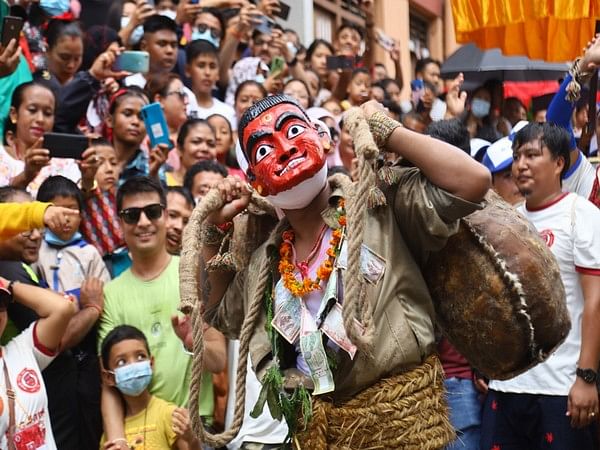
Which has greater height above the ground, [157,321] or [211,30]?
[211,30]

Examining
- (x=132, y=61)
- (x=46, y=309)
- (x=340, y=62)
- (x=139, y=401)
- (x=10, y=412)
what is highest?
(x=132, y=61)

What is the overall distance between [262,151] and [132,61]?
14.0 ft

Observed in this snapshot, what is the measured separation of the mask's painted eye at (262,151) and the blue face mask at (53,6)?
472 cm

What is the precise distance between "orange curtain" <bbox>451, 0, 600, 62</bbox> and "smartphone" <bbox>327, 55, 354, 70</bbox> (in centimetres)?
278

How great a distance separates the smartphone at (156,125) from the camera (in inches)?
256

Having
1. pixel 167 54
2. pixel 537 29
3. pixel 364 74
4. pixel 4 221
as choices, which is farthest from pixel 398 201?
pixel 364 74

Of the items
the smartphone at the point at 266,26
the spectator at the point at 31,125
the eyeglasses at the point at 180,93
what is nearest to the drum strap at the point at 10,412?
the spectator at the point at 31,125

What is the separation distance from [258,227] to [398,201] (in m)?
0.68

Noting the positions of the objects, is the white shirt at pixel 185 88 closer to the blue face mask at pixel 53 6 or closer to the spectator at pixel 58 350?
the blue face mask at pixel 53 6

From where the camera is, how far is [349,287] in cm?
300

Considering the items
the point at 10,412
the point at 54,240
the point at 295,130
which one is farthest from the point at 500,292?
the point at 54,240

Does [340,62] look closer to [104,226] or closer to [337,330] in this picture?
[104,226]

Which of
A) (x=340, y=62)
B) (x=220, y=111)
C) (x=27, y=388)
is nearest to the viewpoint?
(x=27, y=388)

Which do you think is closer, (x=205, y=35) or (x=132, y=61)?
(x=132, y=61)
